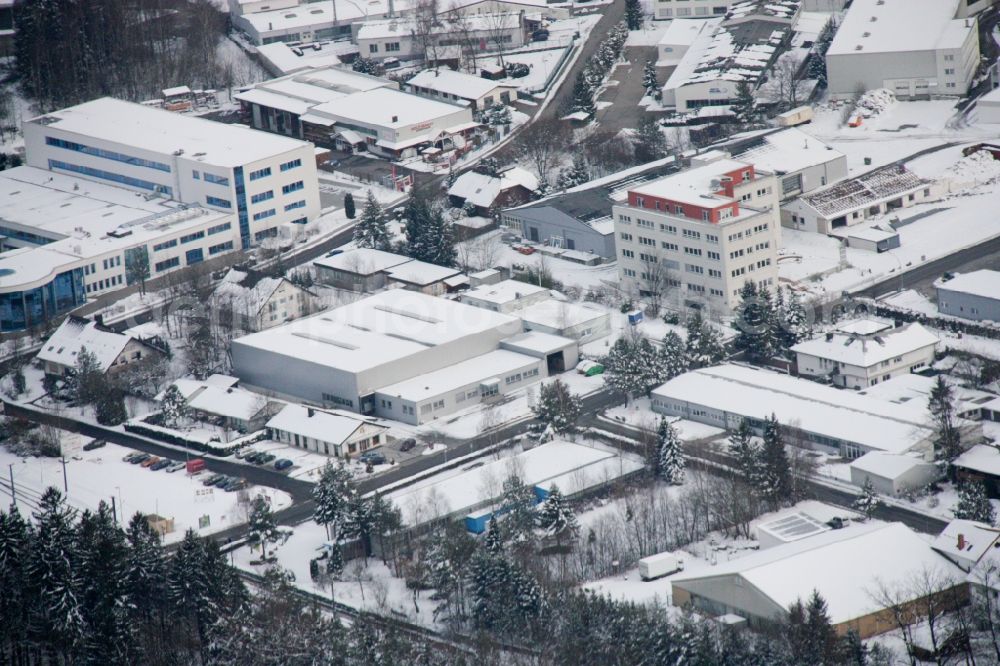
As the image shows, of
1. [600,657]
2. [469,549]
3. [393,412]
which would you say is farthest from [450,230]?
[600,657]

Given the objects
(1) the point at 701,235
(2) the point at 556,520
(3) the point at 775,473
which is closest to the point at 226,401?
(2) the point at 556,520

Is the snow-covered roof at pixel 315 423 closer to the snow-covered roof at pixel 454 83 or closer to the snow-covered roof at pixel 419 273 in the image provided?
the snow-covered roof at pixel 419 273

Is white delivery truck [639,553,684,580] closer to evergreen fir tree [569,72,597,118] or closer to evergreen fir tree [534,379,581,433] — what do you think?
evergreen fir tree [534,379,581,433]

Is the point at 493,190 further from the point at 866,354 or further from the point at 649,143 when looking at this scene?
the point at 866,354

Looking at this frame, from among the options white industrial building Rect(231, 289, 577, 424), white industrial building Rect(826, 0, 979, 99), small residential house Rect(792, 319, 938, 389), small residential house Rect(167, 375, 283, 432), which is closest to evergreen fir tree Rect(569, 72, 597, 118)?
white industrial building Rect(826, 0, 979, 99)

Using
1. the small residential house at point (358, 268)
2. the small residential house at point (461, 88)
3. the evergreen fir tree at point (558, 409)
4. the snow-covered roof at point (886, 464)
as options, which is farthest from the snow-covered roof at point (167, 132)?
the snow-covered roof at point (886, 464)

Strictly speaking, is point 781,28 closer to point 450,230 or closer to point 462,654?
point 450,230
